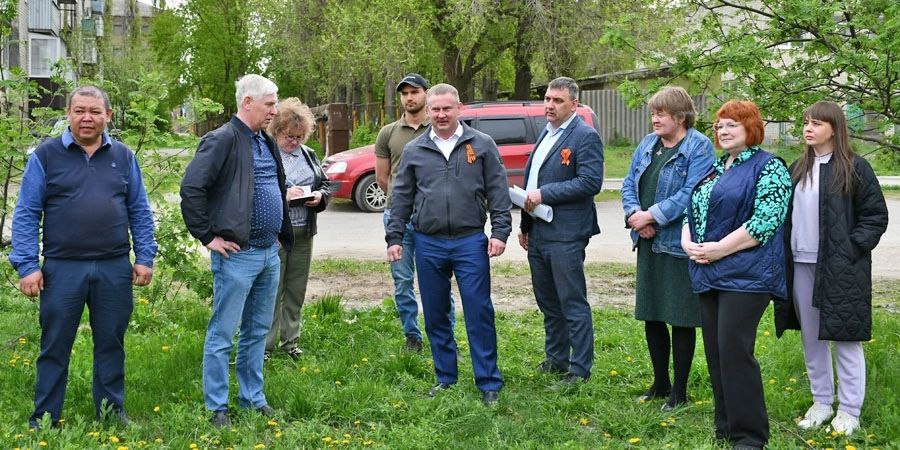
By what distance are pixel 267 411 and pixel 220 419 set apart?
318 millimetres

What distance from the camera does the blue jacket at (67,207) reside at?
199 inches

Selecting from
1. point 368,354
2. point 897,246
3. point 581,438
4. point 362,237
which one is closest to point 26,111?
point 368,354

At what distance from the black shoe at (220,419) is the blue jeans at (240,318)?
2 cm

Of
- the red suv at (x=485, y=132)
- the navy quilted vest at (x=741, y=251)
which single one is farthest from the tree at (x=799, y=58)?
the red suv at (x=485, y=132)

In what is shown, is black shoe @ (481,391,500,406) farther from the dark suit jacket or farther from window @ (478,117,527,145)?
window @ (478,117,527,145)

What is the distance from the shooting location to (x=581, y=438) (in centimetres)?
539

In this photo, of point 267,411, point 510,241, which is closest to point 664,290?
point 267,411

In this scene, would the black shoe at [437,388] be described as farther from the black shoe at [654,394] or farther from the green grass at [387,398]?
the black shoe at [654,394]

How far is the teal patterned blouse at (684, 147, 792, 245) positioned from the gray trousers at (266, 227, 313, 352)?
2.94 meters

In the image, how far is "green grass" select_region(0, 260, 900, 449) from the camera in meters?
5.22

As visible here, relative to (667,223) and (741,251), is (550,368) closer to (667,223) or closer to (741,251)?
(667,223)

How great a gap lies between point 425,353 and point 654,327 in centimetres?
187

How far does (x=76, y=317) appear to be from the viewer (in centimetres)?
518

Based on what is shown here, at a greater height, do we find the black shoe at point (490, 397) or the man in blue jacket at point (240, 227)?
the man in blue jacket at point (240, 227)
